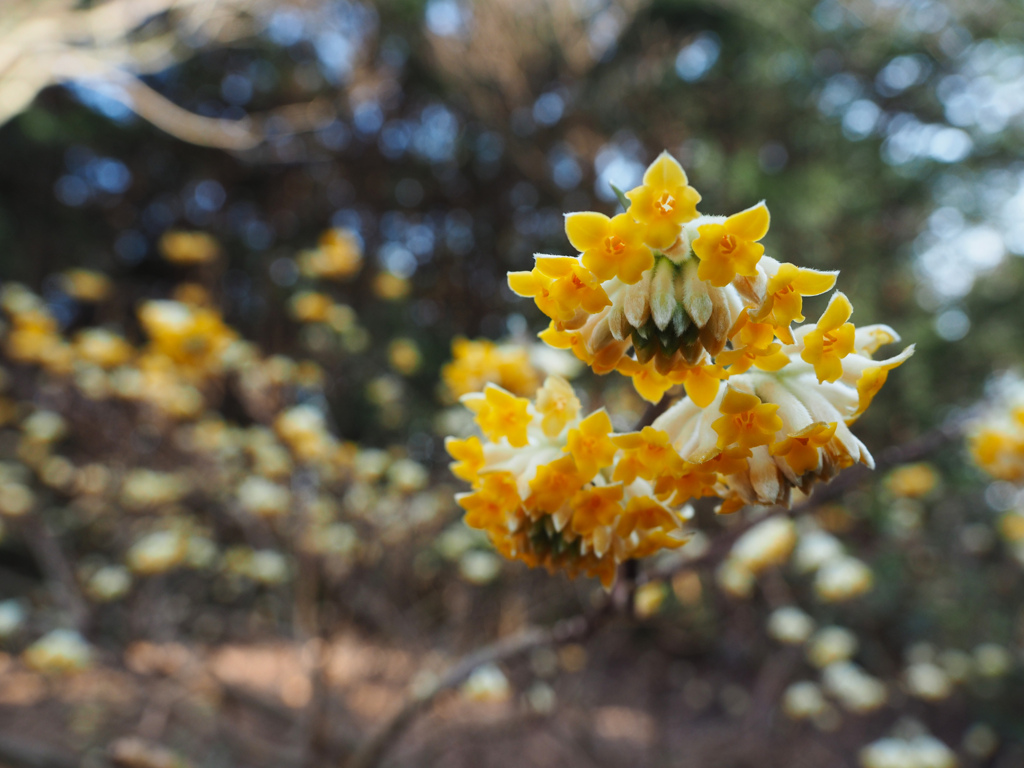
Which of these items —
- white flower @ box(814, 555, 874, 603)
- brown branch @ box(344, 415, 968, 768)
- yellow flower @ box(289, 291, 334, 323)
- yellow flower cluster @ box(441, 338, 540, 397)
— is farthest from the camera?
yellow flower @ box(289, 291, 334, 323)

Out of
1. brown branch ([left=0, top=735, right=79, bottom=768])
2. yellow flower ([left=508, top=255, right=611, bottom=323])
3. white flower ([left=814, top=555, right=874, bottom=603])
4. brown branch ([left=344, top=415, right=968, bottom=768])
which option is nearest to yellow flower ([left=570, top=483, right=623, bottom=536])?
brown branch ([left=344, top=415, right=968, bottom=768])

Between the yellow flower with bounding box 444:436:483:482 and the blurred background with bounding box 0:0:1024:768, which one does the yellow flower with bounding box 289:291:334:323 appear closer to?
the blurred background with bounding box 0:0:1024:768

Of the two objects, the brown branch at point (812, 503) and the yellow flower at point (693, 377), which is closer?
the yellow flower at point (693, 377)

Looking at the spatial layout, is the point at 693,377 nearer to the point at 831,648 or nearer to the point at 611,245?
the point at 611,245

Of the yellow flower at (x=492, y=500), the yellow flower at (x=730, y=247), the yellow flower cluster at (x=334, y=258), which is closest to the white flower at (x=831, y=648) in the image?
the yellow flower at (x=492, y=500)

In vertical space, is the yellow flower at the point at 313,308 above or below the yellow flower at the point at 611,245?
above

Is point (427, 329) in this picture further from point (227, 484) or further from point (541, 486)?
point (541, 486)

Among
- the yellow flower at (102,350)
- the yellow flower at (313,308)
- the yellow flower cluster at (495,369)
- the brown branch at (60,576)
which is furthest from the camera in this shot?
the brown branch at (60,576)

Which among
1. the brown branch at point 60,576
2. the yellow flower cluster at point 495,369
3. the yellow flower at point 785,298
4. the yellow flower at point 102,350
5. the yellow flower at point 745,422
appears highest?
the yellow flower at point 102,350

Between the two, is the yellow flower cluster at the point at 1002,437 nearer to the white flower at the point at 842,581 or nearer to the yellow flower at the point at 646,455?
the yellow flower at the point at 646,455
